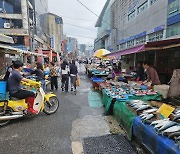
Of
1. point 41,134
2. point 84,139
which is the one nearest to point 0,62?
point 41,134

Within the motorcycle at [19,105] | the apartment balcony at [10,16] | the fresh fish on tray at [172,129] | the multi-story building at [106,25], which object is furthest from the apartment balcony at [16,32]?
the multi-story building at [106,25]

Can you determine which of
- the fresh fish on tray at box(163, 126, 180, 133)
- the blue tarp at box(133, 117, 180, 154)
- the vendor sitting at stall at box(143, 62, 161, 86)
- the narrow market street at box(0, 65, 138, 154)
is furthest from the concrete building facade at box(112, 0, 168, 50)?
the fresh fish on tray at box(163, 126, 180, 133)

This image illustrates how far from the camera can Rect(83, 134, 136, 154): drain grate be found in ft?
11.7

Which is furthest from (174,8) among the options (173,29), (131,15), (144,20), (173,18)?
(131,15)

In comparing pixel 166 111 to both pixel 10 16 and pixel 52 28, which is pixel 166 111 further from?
pixel 52 28

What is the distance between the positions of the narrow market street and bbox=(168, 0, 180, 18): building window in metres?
16.8

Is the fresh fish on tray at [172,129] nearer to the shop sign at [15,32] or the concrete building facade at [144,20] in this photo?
the concrete building facade at [144,20]

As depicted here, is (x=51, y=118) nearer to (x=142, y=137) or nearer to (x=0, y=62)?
(x=142, y=137)

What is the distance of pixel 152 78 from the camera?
22.2 feet

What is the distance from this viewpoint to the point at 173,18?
61.3 feet

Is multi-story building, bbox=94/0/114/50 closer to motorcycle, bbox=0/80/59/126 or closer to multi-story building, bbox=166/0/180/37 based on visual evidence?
multi-story building, bbox=166/0/180/37

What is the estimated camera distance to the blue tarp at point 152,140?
2.55m

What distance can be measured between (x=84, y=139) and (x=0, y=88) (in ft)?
→ 9.85

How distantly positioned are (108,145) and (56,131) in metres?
1.59
